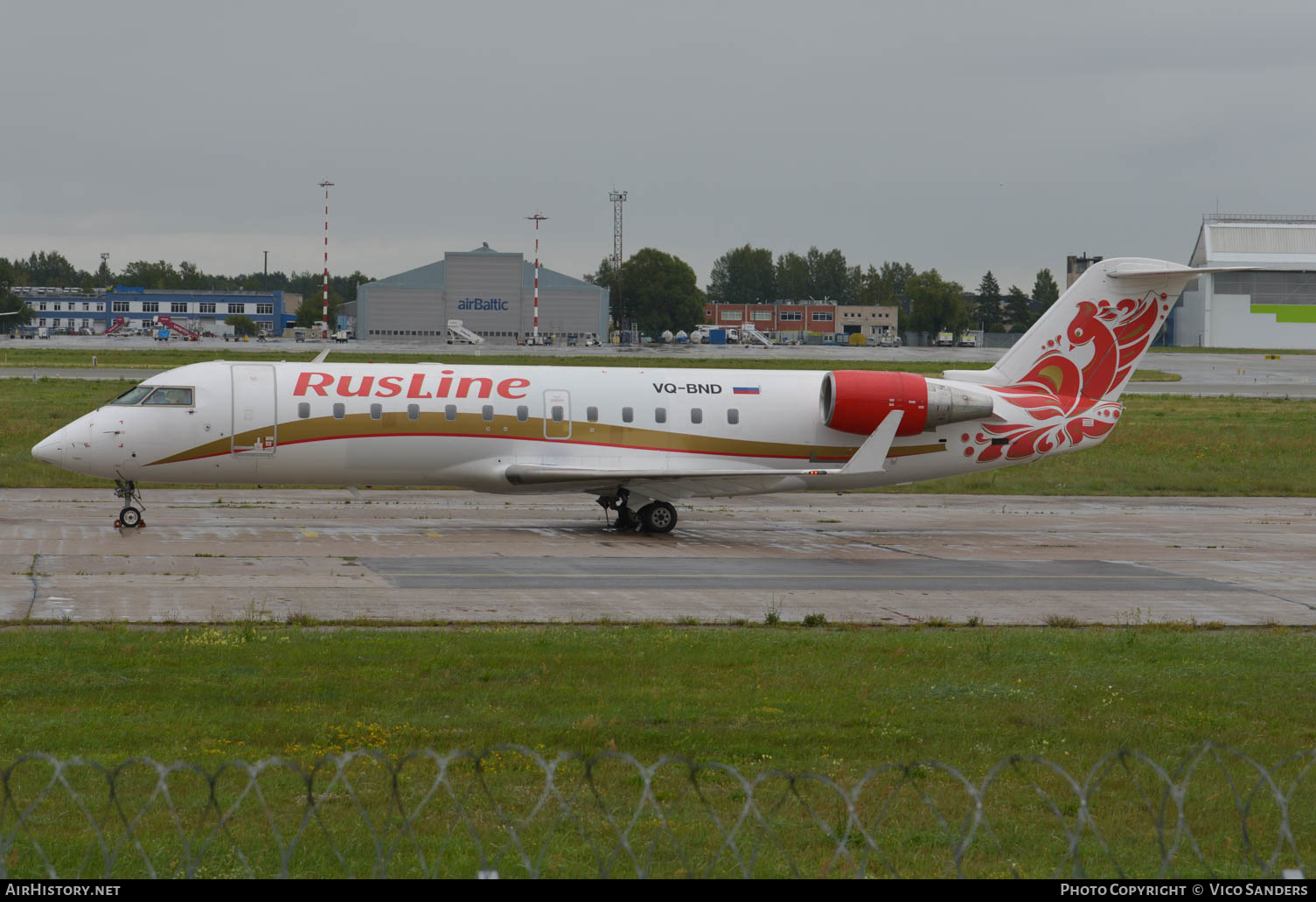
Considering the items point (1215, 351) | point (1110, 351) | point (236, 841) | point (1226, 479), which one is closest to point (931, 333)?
point (1215, 351)

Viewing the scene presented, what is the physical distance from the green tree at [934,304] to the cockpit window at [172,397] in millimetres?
140530

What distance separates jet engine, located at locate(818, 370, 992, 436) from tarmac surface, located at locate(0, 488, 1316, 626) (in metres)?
2.50

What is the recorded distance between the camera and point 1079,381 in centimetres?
3056

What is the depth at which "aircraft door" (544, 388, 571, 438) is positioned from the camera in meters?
28.1

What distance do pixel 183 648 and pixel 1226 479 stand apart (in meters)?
36.1

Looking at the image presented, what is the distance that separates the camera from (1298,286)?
454 ft

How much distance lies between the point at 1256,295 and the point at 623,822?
14434 cm

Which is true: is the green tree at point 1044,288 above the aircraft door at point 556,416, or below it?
above

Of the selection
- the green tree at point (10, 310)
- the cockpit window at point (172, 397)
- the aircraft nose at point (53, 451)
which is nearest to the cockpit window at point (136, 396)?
the cockpit window at point (172, 397)

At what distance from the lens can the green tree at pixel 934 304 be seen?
160 meters

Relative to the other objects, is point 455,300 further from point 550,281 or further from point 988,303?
point 988,303

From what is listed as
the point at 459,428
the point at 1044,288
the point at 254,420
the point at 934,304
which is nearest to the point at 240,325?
the point at 934,304
